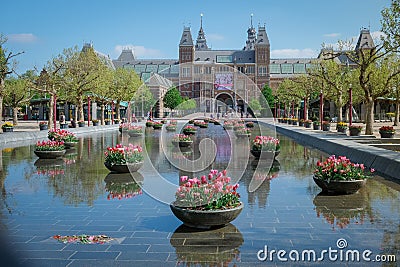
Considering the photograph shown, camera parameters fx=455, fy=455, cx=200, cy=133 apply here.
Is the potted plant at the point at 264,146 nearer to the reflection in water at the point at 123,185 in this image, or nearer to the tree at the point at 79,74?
the reflection in water at the point at 123,185

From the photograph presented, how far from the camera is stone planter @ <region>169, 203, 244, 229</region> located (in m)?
6.24

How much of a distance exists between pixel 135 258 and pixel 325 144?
15610mm

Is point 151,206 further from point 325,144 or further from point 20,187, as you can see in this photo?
point 325,144

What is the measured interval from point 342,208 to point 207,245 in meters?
3.16

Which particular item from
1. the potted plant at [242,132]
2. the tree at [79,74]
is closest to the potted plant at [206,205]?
the potted plant at [242,132]

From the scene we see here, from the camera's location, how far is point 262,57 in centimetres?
12588

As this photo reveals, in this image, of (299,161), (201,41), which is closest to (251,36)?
(201,41)

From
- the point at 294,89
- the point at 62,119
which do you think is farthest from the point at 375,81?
the point at 62,119

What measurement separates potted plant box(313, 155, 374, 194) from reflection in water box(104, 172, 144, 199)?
148 inches

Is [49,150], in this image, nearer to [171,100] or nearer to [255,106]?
[171,100]

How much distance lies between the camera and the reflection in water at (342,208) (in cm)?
699

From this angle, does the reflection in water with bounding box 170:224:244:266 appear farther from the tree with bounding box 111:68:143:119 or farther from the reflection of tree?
the tree with bounding box 111:68:143:119

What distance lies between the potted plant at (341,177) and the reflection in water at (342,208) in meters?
0.16

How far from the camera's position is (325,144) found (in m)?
19.6
